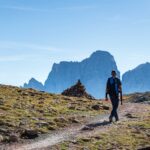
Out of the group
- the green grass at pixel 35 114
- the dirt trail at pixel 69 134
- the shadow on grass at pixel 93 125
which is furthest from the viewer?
the green grass at pixel 35 114

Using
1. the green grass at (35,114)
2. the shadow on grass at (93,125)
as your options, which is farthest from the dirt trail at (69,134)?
the green grass at (35,114)

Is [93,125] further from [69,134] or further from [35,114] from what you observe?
[35,114]

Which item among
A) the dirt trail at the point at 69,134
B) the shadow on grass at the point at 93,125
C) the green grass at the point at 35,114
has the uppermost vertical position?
the green grass at the point at 35,114

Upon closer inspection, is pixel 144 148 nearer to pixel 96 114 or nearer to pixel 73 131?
pixel 73 131

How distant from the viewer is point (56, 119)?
39906mm

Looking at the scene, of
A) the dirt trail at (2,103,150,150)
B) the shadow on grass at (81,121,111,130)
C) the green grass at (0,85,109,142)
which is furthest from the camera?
the green grass at (0,85,109,142)

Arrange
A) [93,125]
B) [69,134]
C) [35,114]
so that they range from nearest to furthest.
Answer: [69,134] < [93,125] < [35,114]

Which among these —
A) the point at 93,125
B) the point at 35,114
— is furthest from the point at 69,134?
the point at 35,114

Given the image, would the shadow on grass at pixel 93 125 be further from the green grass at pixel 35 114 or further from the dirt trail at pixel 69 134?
the green grass at pixel 35 114

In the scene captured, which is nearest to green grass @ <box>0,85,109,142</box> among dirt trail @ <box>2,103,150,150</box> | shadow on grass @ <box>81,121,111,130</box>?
dirt trail @ <box>2,103,150,150</box>

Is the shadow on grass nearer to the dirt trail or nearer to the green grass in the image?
the dirt trail

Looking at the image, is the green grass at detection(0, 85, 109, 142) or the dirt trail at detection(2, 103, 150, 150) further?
the green grass at detection(0, 85, 109, 142)

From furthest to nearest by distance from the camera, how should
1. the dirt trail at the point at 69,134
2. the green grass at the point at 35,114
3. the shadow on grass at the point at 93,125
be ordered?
the green grass at the point at 35,114 < the shadow on grass at the point at 93,125 < the dirt trail at the point at 69,134

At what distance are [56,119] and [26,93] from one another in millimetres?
25437
